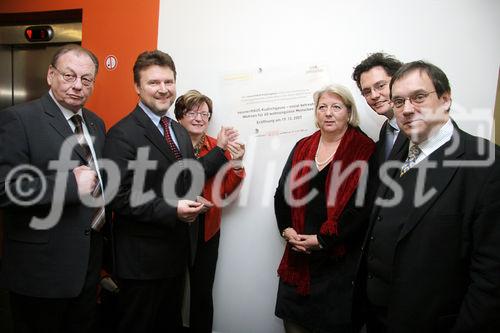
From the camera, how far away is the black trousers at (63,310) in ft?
5.45

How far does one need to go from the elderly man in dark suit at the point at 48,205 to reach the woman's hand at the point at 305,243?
1081mm

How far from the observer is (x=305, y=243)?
2018 millimetres

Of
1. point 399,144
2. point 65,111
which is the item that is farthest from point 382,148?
point 65,111

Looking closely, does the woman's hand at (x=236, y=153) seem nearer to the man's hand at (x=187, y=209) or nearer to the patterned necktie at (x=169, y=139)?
the patterned necktie at (x=169, y=139)

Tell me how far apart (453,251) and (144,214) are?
130 centimetres

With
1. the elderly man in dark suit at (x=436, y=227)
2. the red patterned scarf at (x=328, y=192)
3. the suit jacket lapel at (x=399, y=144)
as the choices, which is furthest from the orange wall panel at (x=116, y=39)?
the elderly man in dark suit at (x=436, y=227)

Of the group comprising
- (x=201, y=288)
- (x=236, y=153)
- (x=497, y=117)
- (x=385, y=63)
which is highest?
(x=385, y=63)

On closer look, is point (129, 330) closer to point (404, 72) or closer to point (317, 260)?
point (317, 260)

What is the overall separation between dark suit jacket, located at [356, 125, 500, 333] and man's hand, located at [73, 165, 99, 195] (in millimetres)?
1361

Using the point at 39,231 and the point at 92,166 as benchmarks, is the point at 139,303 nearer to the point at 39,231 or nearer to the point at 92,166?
the point at 39,231

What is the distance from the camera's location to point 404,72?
1.45 m

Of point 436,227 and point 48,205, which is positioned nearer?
point 436,227

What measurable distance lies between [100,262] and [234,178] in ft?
3.38

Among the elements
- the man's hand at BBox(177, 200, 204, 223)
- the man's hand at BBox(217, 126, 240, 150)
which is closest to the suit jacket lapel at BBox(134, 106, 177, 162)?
the man's hand at BBox(177, 200, 204, 223)
